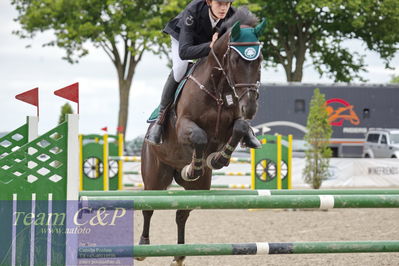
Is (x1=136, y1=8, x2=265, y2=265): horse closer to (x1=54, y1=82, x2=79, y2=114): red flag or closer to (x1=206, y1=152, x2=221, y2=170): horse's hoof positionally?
(x1=206, y1=152, x2=221, y2=170): horse's hoof

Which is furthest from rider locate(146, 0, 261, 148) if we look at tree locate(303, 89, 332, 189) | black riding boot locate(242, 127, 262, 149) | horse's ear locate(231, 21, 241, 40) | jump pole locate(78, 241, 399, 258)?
tree locate(303, 89, 332, 189)

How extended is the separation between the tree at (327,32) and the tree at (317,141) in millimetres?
15065

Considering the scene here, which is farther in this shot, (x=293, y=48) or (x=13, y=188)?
(x=293, y=48)

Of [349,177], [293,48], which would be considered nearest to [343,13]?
[293,48]

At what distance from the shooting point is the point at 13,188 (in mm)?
3896

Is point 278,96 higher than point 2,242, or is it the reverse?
point 278,96

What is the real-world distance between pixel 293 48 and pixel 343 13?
255cm

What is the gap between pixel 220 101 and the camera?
4.78 metres

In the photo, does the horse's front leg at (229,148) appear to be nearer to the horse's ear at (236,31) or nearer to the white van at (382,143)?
the horse's ear at (236,31)

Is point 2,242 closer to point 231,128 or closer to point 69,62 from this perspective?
point 231,128

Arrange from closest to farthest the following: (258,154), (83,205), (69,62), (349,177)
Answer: (83,205) < (258,154) < (349,177) < (69,62)

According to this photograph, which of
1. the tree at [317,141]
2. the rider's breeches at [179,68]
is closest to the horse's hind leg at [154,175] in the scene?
the rider's breeches at [179,68]

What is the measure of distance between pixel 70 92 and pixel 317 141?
29.7 feet

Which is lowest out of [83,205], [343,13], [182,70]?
[83,205]
